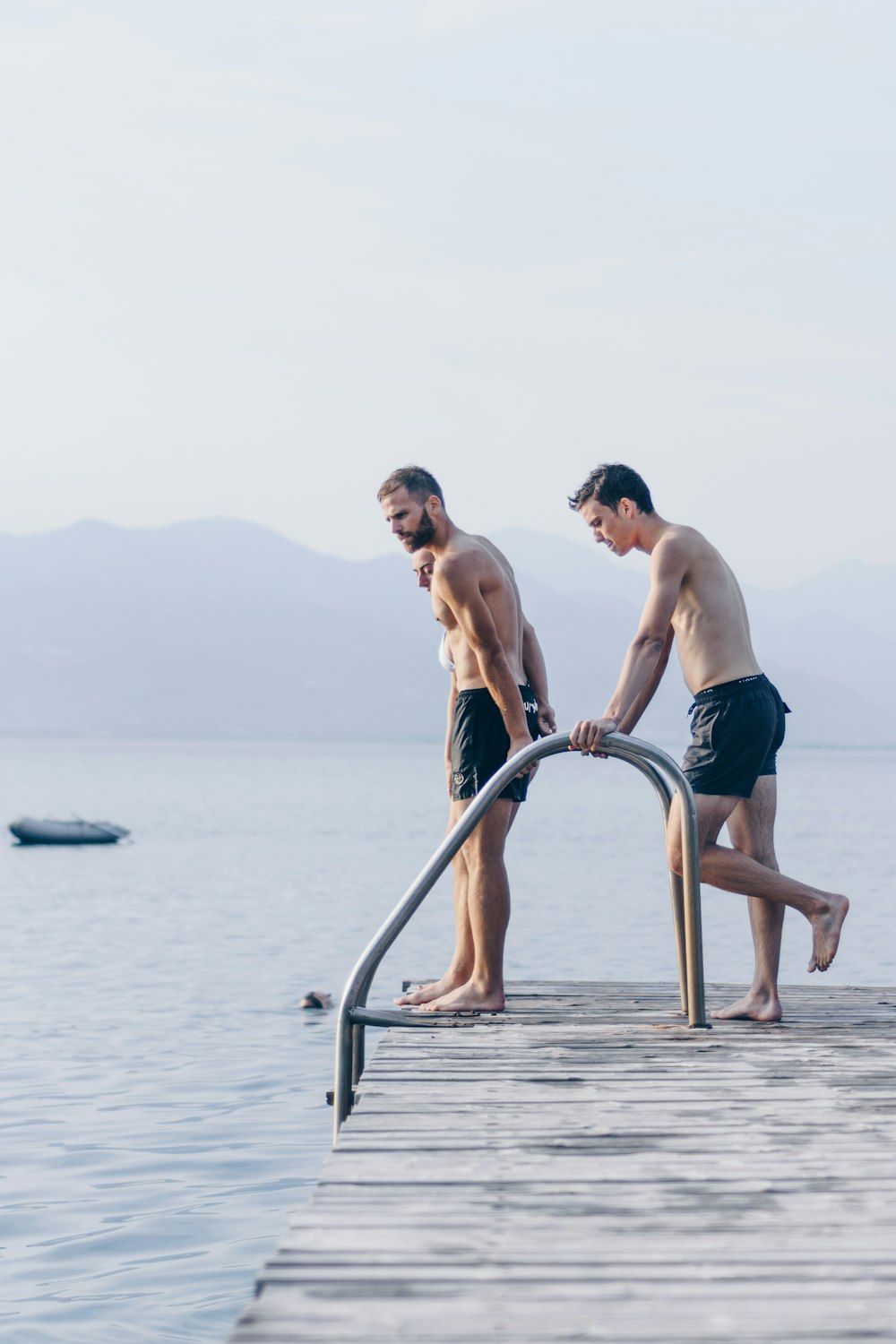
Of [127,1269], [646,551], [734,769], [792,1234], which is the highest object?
[646,551]

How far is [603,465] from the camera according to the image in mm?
5469

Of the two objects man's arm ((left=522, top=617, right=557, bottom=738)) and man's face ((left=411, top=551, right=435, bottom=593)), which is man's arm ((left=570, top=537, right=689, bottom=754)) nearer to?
man's arm ((left=522, top=617, right=557, bottom=738))

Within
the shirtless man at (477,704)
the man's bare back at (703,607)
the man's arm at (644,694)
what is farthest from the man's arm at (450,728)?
the man's bare back at (703,607)

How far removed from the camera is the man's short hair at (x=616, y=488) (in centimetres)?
543

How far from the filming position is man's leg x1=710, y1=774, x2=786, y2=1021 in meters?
5.41

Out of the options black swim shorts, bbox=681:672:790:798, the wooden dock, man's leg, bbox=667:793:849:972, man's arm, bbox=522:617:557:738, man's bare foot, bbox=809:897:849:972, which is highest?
man's arm, bbox=522:617:557:738

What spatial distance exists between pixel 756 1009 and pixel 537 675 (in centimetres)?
156

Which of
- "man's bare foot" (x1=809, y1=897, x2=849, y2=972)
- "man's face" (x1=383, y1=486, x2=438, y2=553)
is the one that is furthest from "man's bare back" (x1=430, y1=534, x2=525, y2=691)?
"man's bare foot" (x1=809, y1=897, x2=849, y2=972)

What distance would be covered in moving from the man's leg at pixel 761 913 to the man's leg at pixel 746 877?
132 millimetres

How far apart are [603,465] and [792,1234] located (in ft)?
10.1

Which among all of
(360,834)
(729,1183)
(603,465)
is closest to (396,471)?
(603,465)

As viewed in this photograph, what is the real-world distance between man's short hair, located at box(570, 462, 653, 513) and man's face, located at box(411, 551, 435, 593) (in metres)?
0.94

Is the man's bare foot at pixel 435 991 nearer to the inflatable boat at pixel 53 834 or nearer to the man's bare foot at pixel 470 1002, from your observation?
the man's bare foot at pixel 470 1002

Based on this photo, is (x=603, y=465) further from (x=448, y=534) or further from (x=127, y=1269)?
(x=127, y=1269)
